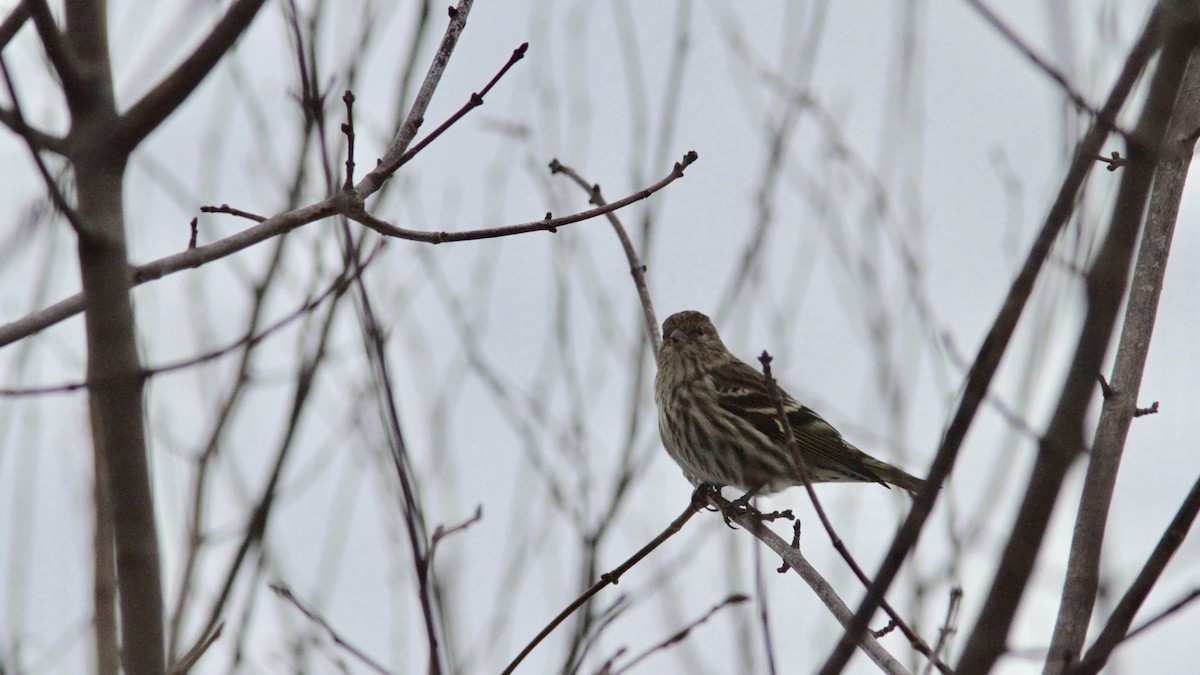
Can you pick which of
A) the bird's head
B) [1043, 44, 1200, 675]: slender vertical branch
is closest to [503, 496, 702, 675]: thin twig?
[1043, 44, 1200, 675]: slender vertical branch

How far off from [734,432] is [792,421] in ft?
1.90

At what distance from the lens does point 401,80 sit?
6301 millimetres

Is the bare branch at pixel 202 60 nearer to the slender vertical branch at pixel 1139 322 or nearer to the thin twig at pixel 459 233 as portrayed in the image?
the thin twig at pixel 459 233

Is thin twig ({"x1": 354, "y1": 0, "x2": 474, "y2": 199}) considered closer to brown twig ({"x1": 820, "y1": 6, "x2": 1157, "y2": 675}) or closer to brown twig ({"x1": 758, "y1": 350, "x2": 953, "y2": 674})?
brown twig ({"x1": 758, "y1": 350, "x2": 953, "y2": 674})

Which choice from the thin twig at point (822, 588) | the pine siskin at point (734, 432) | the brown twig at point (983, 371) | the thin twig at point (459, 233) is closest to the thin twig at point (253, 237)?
the thin twig at point (459, 233)

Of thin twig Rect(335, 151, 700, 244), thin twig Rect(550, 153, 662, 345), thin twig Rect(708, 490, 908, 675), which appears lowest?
thin twig Rect(708, 490, 908, 675)

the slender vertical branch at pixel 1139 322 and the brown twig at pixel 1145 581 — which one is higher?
the slender vertical branch at pixel 1139 322

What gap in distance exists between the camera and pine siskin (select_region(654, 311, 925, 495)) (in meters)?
7.59

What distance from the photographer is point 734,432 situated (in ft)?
25.8

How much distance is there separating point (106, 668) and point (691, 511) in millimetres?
2048

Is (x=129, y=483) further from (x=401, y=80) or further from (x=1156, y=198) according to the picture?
(x=401, y=80)

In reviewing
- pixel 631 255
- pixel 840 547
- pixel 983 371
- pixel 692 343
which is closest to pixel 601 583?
pixel 840 547

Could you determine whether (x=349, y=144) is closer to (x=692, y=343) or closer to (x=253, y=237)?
(x=253, y=237)

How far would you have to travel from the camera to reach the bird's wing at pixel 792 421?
7723mm
